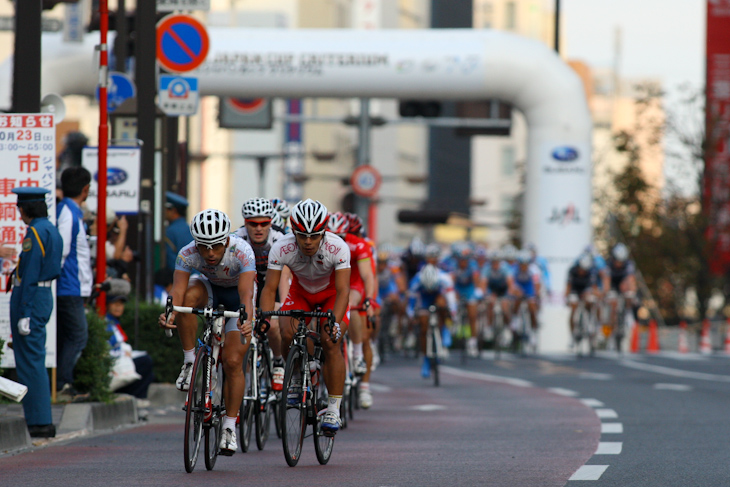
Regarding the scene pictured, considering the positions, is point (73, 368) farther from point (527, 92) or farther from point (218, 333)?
point (527, 92)

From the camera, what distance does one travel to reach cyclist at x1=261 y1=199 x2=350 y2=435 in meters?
9.98

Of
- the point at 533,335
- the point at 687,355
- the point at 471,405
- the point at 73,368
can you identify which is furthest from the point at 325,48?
the point at 73,368

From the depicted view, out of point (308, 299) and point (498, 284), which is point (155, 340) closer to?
point (308, 299)

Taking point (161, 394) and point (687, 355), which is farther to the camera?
point (687, 355)

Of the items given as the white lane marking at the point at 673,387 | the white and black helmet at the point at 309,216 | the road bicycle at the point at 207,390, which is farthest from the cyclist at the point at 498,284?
the road bicycle at the point at 207,390

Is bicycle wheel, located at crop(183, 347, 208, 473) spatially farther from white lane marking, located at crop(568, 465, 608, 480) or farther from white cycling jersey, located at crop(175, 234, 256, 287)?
white lane marking, located at crop(568, 465, 608, 480)

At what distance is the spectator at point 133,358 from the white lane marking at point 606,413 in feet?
13.4

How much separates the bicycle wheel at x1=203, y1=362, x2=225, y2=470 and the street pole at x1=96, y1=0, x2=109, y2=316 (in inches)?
178

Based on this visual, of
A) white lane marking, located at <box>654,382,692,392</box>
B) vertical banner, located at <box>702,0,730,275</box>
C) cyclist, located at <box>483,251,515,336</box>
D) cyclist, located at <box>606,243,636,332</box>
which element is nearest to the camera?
white lane marking, located at <box>654,382,692,392</box>

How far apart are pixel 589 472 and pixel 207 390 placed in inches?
91.2

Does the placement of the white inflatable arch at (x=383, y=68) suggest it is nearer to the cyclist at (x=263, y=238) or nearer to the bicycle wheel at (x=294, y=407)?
the cyclist at (x=263, y=238)

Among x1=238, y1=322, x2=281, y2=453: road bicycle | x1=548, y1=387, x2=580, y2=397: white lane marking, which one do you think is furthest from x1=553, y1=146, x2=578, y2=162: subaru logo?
x1=238, y1=322, x2=281, y2=453: road bicycle

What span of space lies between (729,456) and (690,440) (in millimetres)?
1243

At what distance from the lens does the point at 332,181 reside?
75750 mm
